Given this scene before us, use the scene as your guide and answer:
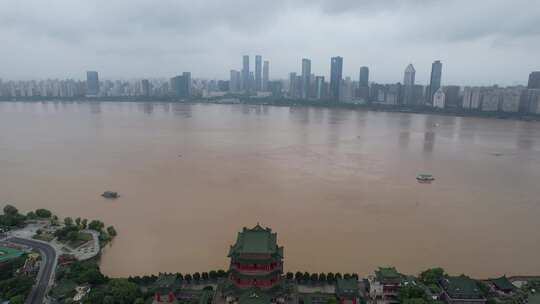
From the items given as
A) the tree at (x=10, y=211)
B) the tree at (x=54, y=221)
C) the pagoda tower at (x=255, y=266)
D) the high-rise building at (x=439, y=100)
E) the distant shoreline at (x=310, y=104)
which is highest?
the high-rise building at (x=439, y=100)

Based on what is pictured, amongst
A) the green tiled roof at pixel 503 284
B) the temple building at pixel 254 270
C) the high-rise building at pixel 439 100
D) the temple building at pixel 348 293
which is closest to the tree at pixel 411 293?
the temple building at pixel 348 293

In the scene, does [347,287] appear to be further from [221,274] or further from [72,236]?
[72,236]

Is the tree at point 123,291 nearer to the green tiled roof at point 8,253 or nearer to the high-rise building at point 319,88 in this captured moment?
the green tiled roof at point 8,253

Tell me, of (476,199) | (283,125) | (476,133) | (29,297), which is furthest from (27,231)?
(476,133)

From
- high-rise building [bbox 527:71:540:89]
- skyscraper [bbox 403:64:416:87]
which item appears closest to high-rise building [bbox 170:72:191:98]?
skyscraper [bbox 403:64:416:87]

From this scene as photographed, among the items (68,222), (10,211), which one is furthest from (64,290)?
(10,211)

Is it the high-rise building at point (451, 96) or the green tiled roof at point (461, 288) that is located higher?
the high-rise building at point (451, 96)

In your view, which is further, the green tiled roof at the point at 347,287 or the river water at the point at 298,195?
the river water at the point at 298,195

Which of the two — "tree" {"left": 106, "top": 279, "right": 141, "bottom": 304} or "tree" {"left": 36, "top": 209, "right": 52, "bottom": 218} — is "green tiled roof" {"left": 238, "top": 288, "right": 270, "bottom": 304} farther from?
"tree" {"left": 36, "top": 209, "right": 52, "bottom": 218}
